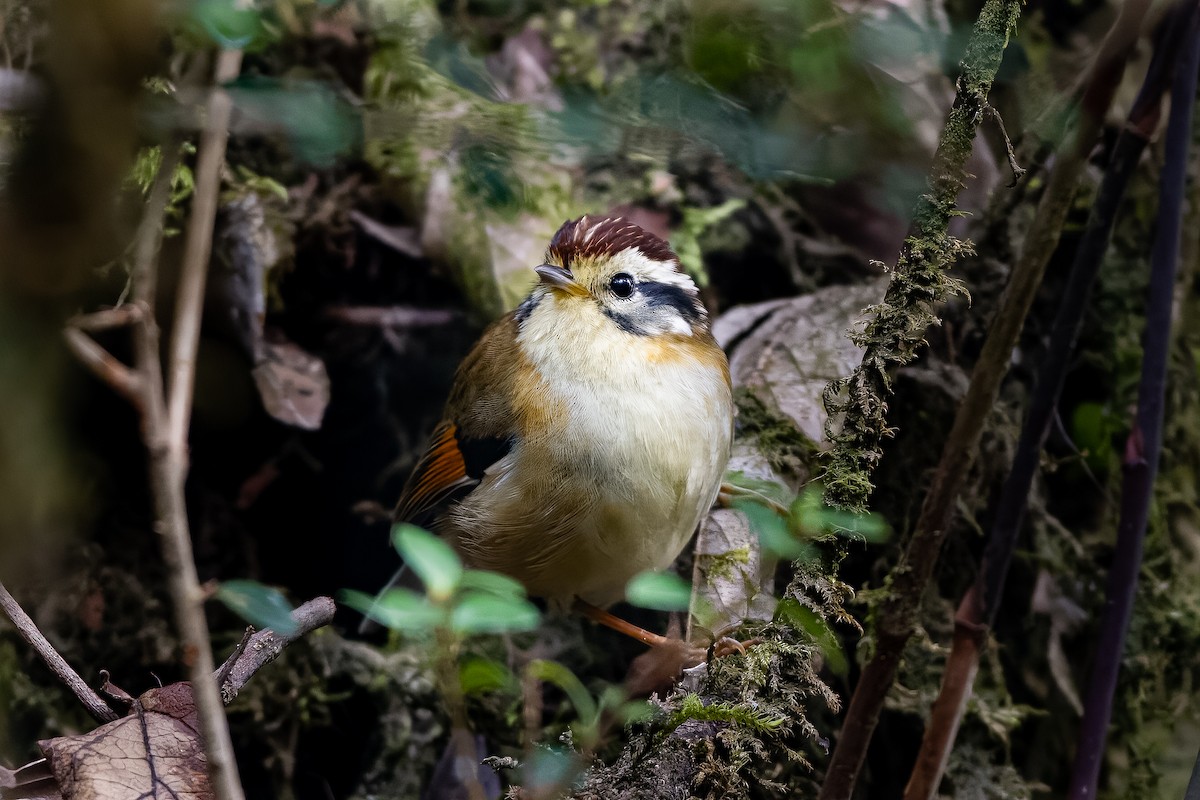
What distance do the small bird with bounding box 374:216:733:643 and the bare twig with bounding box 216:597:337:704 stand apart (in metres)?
0.87

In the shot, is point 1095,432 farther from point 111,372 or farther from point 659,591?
point 111,372

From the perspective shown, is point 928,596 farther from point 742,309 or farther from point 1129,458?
point 742,309

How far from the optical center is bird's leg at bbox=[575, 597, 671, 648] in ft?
9.21

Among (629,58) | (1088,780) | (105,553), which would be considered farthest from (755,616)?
(629,58)

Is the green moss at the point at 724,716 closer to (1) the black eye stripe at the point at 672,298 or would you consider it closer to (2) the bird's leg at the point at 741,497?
(2) the bird's leg at the point at 741,497

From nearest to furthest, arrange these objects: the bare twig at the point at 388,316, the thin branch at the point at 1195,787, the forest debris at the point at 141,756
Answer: the forest debris at the point at 141,756, the thin branch at the point at 1195,787, the bare twig at the point at 388,316

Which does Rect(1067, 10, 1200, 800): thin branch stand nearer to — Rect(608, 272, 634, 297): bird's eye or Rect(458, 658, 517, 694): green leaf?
Rect(608, 272, 634, 297): bird's eye

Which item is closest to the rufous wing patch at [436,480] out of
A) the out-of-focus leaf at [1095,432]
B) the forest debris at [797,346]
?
the forest debris at [797,346]

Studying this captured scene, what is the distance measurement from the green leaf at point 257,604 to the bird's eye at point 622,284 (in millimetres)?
1562

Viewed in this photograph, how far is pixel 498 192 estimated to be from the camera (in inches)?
98.3

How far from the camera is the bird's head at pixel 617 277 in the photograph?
2734 mm

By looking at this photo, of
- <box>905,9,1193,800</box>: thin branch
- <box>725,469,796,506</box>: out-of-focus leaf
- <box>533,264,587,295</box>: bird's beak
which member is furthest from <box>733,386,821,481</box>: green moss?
<box>533,264,587,295</box>: bird's beak

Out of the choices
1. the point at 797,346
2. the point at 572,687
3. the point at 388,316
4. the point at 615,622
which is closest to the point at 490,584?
the point at 572,687

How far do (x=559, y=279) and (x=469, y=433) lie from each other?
53cm
